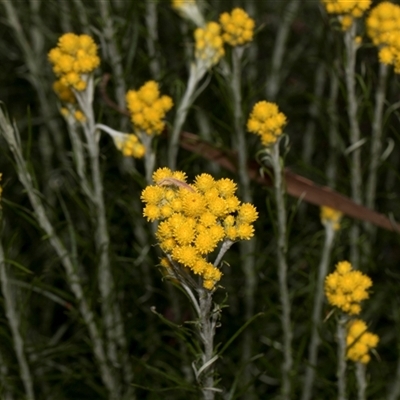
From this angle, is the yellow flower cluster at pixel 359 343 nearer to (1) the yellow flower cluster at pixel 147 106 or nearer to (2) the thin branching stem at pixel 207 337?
(2) the thin branching stem at pixel 207 337

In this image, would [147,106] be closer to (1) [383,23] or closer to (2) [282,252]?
(2) [282,252]

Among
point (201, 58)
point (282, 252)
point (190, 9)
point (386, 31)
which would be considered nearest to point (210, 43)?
point (201, 58)

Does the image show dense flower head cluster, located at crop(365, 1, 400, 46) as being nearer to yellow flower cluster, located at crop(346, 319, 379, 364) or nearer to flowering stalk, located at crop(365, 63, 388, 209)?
flowering stalk, located at crop(365, 63, 388, 209)

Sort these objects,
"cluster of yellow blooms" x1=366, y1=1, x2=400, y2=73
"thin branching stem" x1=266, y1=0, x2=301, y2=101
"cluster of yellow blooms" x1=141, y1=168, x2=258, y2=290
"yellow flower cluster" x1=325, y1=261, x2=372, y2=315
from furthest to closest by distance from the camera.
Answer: "thin branching stem" x1=266, y1=0, x2=301, y2=101, "cluster of yellow blooms" x1=366, y1=1, x2=400, y2=73, "yellow flower cluster" x1=325, y1=261, x2=372, y2=315, "cluster of yellow blooms" x1=141, y1=168, x2=258, y2=290

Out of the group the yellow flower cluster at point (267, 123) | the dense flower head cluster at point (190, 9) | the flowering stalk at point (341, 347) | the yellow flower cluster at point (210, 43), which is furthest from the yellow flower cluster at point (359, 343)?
the dense flower head cluster at point (190, 9)

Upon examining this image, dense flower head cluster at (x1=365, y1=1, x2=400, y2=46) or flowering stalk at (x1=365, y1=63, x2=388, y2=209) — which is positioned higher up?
dense flower head cluster at (x1=365, y1=1, x2=400, y2=46)

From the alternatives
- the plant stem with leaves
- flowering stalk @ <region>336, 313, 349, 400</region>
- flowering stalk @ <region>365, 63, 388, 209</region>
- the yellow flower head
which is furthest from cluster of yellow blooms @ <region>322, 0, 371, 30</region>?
flowering stalk @ <region>336, 313, 349, 400</region>

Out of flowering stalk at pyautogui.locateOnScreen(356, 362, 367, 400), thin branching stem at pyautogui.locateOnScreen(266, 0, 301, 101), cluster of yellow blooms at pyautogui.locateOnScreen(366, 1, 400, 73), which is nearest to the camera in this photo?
flowering stalk at pyautogui.locateOnScreen(356, 362, 367, 400)

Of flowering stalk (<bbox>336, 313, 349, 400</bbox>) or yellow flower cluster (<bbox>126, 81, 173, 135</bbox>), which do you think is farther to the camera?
yellow flower cluster (<bbox>126, 81, 173, 135</bbox>)
